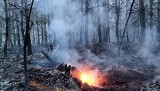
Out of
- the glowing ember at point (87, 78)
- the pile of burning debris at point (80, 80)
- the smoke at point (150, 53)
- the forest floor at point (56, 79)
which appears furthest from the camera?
the smoke at point (150, 53)

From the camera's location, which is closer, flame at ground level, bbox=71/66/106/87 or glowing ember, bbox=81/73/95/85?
flame at ground level, bbox=71/66/106/87

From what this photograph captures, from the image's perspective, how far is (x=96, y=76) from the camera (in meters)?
16.7

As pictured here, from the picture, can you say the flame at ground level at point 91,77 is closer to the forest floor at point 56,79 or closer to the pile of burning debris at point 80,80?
the pile of burning debris at point 80,80

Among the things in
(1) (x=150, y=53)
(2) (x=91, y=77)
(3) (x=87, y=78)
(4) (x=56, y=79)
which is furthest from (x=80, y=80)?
(1) (x=150, y=53)

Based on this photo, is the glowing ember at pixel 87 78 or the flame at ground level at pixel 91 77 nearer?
the flame at ground level at pixel 91 77

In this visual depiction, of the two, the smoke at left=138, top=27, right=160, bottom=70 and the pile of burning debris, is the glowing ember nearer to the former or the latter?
the pile of burning debris

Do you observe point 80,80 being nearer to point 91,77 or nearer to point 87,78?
point 87,78

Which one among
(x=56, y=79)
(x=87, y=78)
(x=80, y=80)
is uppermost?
(x=56, y=79)

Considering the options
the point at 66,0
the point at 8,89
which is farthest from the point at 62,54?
the point at 66,0

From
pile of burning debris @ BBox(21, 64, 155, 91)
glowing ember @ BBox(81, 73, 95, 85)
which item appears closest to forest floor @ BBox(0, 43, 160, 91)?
pile of burning debris @ BBox(21, 64, 155, 91)

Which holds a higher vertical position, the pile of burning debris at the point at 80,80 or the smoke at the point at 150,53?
the smoke at the point at 150,53

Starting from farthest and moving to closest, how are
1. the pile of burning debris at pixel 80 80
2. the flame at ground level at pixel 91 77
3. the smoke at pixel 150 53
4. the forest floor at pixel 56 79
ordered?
the smoke at pixel 150 53
the flame at ground level at pixel 91 77
the pile of burning debris at pixel 80 80
the forest floor at pixel 56 79

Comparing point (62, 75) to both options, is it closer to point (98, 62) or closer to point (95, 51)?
point (98, 62)

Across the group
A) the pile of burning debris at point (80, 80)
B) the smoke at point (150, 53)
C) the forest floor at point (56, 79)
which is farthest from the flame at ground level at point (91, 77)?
the smoke at point (150, 53)
